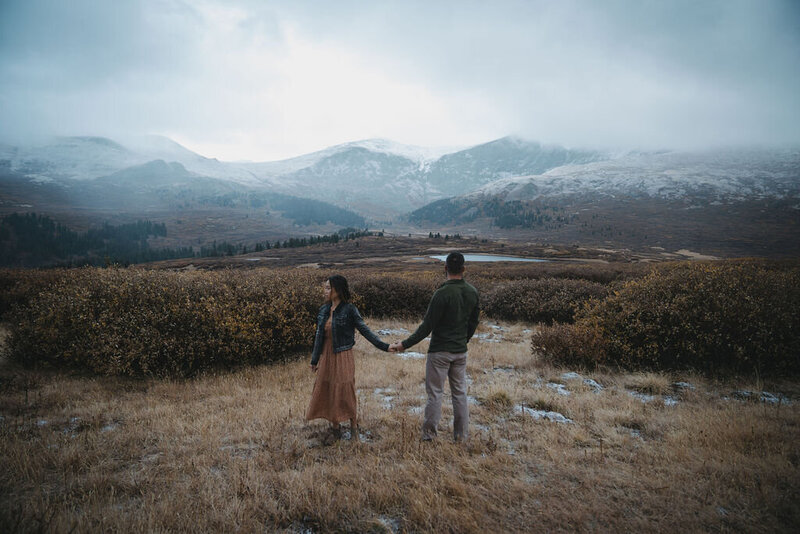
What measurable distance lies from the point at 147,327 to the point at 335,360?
240 inches

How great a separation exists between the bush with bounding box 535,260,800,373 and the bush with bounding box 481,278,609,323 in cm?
567

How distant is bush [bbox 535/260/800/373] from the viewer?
7602 millimetres

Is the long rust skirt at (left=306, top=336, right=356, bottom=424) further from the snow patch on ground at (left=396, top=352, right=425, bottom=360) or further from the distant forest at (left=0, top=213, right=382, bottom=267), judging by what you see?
the distant forest at (left=0, top=213, right=382, bottom=267)

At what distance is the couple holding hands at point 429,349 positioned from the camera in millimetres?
4852

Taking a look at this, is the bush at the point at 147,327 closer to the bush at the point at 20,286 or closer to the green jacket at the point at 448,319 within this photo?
the green jacket at the point at 448,319

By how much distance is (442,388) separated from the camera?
15.7 ft

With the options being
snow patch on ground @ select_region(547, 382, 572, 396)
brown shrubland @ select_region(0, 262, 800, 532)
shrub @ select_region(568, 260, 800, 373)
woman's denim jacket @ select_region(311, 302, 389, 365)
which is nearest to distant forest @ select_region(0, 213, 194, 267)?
brown shrubland @ select_region(0, 262, 800, 532)

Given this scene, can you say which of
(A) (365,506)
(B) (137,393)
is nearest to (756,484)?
(A) (365,506)

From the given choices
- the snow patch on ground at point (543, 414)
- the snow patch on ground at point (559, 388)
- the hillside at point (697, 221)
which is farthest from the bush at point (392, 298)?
the hillside at point (697, 221)

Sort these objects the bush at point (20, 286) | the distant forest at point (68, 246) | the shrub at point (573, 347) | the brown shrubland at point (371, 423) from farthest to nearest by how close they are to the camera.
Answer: the distant forest at point (68, 246) → the bush at point (20, 286) → the shrub at point (573, 347) → the brown shrubland at point (371, 423)

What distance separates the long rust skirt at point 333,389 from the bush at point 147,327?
450cm

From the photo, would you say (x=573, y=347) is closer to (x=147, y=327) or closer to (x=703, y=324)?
(x=703, y=324)

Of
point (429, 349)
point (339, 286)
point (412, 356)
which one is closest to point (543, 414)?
point (429, 349)

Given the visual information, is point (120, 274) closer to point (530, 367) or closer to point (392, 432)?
point (392, 432)
